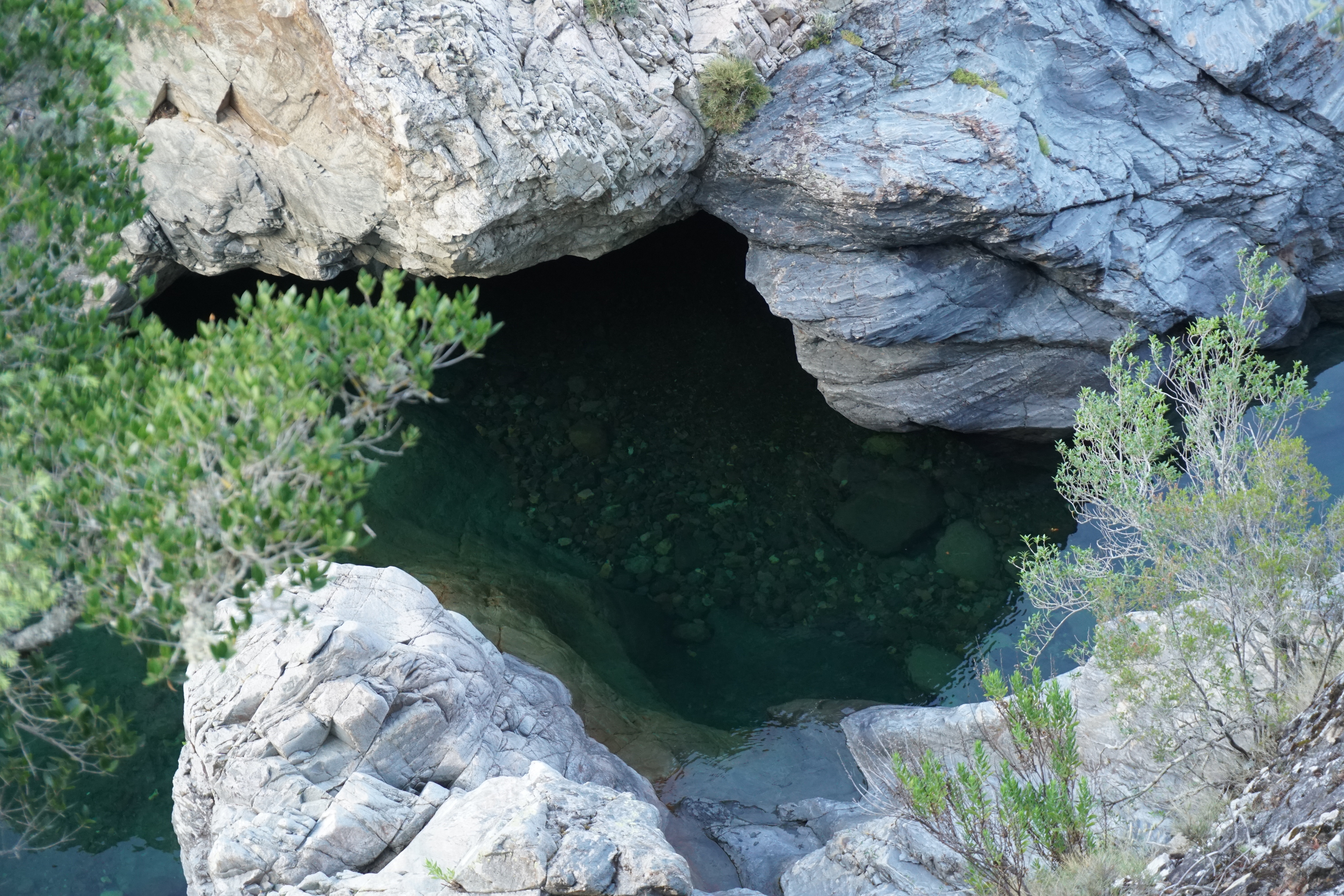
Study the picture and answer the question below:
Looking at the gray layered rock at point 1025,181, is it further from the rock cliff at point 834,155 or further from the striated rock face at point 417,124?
the striated rock face at point 417,124

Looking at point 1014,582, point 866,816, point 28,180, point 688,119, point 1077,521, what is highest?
point 688,119

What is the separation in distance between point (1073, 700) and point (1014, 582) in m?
3.47

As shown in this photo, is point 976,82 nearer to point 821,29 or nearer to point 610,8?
point 821,29

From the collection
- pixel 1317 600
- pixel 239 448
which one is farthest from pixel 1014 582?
pixel 239 448

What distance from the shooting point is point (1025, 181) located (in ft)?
39.8

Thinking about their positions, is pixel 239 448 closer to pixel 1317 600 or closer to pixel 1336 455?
pixel 1317 600

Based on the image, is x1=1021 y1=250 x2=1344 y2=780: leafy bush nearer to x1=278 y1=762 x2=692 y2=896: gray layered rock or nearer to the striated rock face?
x1=278 y1=762 x2=692 y2=896: gray layered rock

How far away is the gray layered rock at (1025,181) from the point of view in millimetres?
12367

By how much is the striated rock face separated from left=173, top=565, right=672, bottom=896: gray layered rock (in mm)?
4694

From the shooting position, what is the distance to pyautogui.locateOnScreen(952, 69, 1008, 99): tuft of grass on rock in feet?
40.7

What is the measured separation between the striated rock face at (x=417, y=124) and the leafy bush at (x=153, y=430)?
4.99 meters

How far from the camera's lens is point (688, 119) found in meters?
12.5

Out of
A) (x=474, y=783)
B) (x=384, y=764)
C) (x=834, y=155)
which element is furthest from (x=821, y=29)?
(x=384, y=764)

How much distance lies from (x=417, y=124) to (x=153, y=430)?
695 cm
